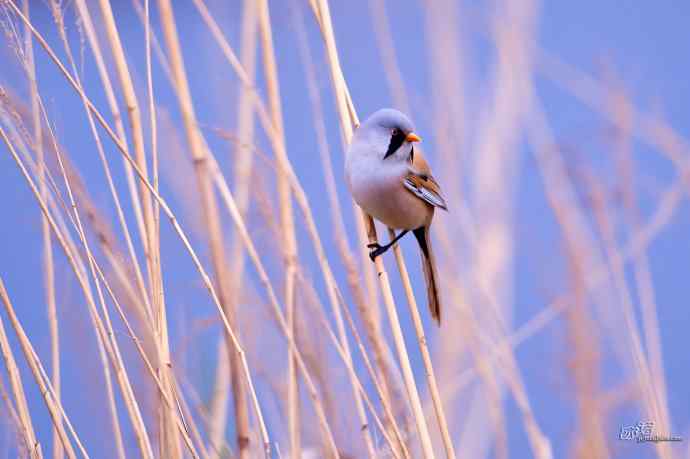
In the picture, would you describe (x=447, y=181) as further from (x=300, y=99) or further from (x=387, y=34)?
(x=300, y=99)

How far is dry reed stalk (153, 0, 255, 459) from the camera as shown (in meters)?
1.48

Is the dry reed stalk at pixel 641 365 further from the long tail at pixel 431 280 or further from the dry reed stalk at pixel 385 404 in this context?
the dry reed stalk at pixel 385 404

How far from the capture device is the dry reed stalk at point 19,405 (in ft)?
4.20

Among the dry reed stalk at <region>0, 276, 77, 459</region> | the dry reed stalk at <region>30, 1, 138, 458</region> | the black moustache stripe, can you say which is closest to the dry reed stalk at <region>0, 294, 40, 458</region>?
the dry reed stalk at <region>0, 276, 77, 459</region>

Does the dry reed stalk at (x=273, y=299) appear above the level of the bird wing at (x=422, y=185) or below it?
below

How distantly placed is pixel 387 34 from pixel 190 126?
58cm

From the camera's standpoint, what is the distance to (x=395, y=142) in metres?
1.57

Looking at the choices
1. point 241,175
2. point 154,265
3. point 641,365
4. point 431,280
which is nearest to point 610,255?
point 641,365

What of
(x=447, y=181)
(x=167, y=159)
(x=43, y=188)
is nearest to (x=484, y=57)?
(x=447, y=181)

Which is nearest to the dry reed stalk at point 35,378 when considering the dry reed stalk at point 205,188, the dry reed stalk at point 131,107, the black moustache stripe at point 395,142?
the dry reed stalk at point 131,107

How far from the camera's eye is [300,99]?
3168 mm

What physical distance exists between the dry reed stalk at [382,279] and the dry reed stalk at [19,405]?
0.64 m

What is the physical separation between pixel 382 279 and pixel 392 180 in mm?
241

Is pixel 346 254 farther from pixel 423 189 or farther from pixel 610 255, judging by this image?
pixel 610 255
